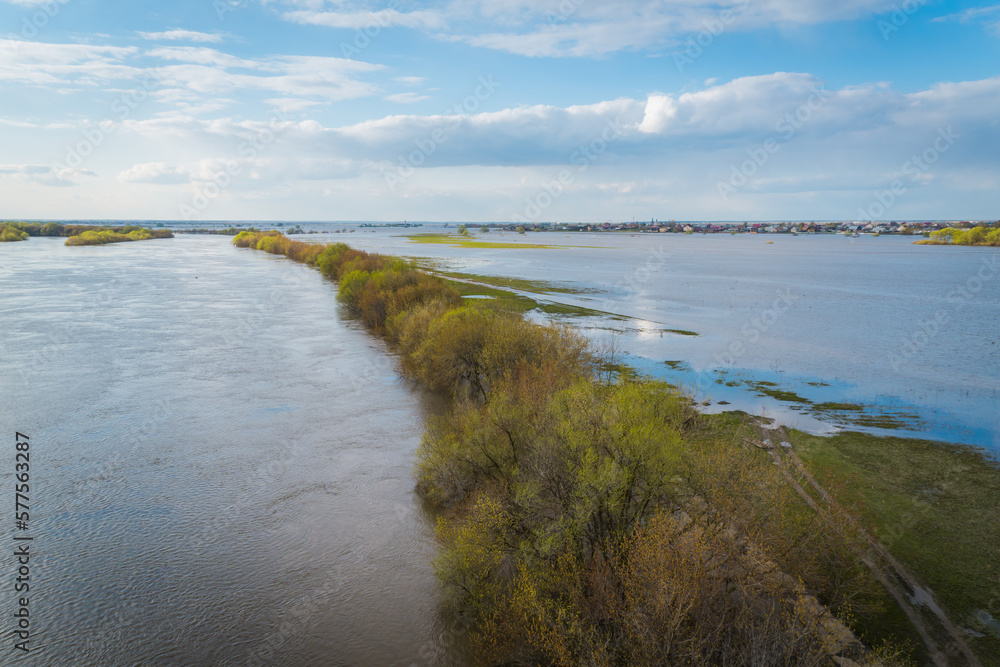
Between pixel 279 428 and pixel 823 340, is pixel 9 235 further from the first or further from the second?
pixel 823 340

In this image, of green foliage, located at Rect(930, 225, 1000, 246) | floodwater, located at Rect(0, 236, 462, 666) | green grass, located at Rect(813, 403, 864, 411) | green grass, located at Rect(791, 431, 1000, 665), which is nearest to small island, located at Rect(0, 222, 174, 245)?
floodwater, located at Rect(0, 236, 462, 666)

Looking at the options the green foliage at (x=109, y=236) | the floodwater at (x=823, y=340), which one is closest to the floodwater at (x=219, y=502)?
the floodwater at (x=823, y=340)

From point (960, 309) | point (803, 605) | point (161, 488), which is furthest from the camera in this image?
point (960, 309)

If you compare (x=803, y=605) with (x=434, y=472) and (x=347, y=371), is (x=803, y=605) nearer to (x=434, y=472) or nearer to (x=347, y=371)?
(x=434, y=472)

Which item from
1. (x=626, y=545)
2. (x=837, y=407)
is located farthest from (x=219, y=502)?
(x=837, y=407)

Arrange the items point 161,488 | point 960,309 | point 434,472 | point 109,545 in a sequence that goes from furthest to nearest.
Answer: point 960,309
point 161,488
point 434,472
point 109,545

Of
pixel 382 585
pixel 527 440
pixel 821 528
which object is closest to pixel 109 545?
pixel 382 585

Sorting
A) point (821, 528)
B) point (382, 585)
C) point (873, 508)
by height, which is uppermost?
point (821, 528)

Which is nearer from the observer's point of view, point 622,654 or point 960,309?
point 622,654
